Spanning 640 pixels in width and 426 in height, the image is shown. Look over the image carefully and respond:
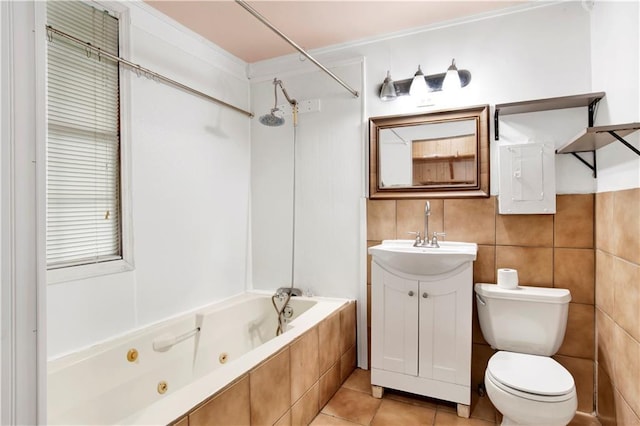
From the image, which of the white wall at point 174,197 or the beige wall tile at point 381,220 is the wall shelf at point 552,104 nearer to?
the beige wall tile at point 381,220

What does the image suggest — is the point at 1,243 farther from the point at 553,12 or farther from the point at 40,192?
the point at 553,12

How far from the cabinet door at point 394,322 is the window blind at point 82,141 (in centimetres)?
150

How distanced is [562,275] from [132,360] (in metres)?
2.41

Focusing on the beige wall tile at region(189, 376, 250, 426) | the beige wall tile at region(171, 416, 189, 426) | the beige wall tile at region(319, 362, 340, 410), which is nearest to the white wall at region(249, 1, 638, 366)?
the beige wall tile at region(319, 362, 340, 410)

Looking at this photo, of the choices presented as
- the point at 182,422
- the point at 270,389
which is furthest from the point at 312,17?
the point at 182,422

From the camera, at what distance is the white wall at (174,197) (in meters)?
1.87

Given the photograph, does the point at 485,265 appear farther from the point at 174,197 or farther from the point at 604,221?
the point at 174,197

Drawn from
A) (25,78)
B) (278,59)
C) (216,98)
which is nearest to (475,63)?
(278,59)

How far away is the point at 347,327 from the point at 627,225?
63.4 inches

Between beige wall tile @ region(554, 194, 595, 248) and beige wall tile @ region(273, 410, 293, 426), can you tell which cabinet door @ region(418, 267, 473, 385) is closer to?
beige wall tile @ region(554, 194, 595, 248)

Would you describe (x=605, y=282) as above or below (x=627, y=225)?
A: below

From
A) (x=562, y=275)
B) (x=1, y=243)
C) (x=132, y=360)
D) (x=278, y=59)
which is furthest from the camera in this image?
(x=278, y=59)

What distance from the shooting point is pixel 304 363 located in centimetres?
Answer: 191

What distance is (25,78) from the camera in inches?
21.5
